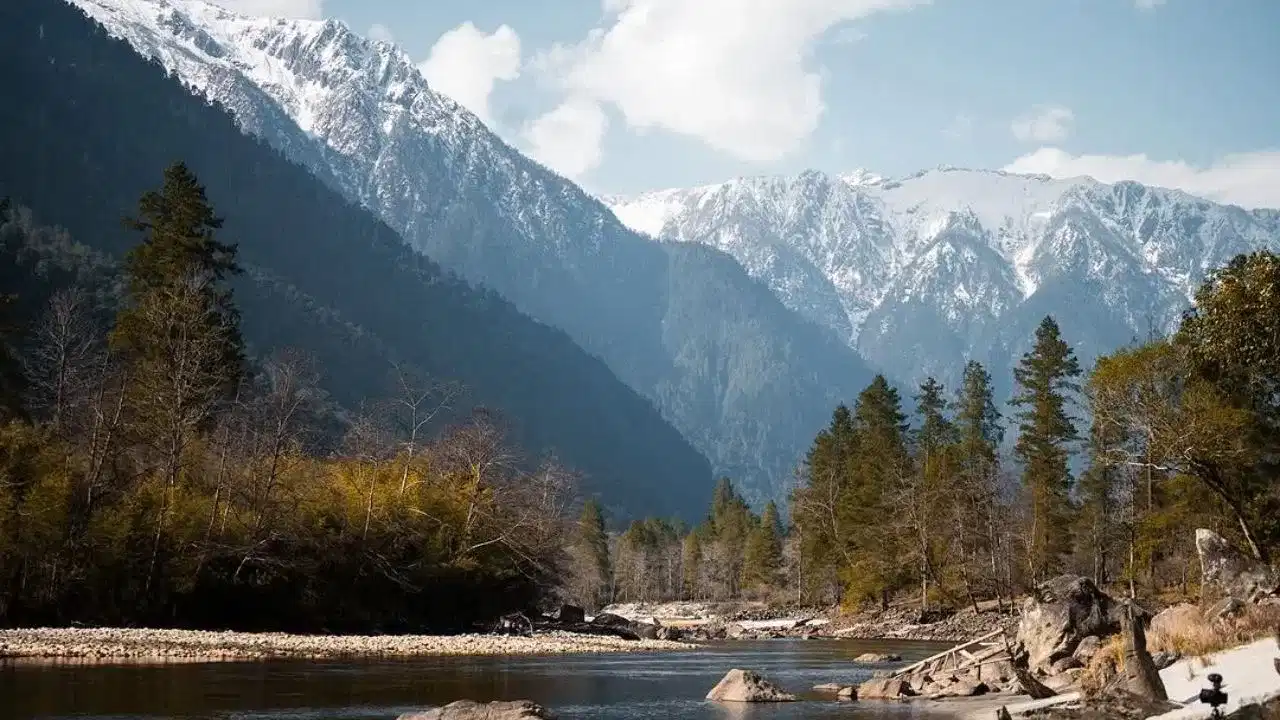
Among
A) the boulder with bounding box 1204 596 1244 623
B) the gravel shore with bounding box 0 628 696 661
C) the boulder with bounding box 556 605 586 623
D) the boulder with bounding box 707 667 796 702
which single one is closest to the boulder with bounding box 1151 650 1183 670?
the boulder with bounding box 1204 596 1244 623

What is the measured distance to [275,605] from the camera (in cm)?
5475

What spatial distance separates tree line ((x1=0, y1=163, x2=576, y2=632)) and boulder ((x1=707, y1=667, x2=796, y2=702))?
87.7 ft

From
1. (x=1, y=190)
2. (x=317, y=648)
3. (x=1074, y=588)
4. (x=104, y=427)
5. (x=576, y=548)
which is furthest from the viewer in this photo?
(x=1, y=190)

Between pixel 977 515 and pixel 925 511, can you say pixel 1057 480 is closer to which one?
pixel 977 515

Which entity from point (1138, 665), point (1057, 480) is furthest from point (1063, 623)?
point (1057, 480)

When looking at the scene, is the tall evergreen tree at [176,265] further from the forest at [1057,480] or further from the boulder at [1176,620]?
the boulder at [1176,620]

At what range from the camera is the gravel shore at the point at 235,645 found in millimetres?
39156

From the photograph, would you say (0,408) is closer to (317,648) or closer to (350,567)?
(350,567)

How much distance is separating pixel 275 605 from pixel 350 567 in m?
4.54

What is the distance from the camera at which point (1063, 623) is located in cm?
3431

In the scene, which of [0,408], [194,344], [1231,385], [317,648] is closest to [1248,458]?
[1231,385]

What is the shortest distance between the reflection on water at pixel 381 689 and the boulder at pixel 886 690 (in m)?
1.69

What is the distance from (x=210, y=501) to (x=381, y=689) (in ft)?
76.2

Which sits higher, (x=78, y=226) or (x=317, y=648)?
(x=78, y=226)
